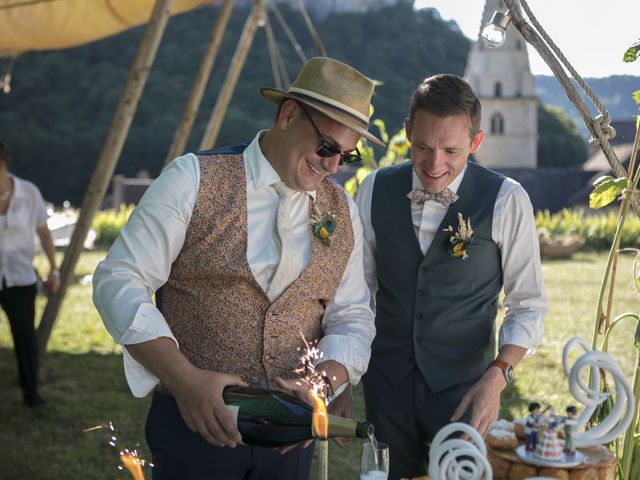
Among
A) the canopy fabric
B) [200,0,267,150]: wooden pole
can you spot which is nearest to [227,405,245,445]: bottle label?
the canopy fabric

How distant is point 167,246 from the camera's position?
7.06ft

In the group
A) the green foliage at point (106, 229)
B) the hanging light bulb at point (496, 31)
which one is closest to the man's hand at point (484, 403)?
the hanging light bulb at point (496, 31)

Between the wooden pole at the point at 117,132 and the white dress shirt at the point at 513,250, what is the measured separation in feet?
10.3

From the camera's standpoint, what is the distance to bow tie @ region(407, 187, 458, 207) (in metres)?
2.67

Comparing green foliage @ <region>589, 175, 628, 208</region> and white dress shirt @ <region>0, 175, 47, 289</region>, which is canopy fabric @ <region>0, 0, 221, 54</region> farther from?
green foliage @ <region>589, 175, 628, 208</region>

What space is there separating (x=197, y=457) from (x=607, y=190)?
1.42m

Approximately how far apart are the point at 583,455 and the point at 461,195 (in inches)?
42.7

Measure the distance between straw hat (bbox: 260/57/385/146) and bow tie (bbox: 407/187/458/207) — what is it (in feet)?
1.50

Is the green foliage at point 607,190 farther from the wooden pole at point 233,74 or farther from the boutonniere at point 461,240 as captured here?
the wooden pole at point 233,74

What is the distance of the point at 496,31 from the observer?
232 cm

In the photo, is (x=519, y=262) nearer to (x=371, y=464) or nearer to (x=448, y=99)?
(x=448, y=99)

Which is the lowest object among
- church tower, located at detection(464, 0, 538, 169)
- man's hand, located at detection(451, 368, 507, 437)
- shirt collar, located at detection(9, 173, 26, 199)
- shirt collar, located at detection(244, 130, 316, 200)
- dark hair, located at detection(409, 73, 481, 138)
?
church tower, located at detection(464, 0, 538, 169)

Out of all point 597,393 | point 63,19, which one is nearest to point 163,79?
point 63,19

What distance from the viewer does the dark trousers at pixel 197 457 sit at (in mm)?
2285
